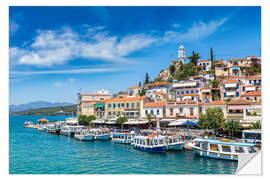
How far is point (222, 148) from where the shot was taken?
57.1ft

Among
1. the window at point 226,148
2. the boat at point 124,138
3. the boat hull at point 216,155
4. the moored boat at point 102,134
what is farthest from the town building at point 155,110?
the window at point 226,148

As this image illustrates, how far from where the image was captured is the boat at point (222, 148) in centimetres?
1647

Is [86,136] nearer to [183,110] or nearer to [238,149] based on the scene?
[183,110]

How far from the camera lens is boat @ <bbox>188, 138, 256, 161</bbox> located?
648 inches

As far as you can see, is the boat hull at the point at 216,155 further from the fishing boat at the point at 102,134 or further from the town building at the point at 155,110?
the fishing boat at the point at 102,134

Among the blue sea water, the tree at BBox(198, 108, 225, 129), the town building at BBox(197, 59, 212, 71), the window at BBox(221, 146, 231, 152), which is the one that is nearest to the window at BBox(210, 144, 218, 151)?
the window at BBox(221, 146, 231, 152)

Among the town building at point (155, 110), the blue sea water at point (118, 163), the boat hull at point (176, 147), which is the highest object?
the town building at point (155, 110)

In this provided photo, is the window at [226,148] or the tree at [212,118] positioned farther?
the tree at [212,118]

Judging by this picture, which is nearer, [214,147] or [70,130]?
[214,147]

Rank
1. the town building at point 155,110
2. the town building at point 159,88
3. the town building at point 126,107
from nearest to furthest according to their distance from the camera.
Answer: the town building at point 155,110, the town building at point 126,107, the town building at point 159,88

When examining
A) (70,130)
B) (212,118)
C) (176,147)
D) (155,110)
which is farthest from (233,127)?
(70,130)

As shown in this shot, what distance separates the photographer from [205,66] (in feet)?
167
